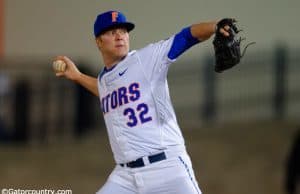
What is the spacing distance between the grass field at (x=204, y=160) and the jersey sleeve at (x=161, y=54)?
2434 mm

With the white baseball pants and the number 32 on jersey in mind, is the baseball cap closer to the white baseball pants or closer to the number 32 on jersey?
the number 32 on jersey

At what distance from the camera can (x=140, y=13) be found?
478cm

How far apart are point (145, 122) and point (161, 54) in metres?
0.27

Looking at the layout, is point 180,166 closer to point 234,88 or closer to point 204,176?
point 204,176

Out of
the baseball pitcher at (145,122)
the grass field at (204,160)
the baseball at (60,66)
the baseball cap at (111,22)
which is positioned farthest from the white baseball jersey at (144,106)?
the grass field at (204,160)

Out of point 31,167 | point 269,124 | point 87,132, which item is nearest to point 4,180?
point 31,167

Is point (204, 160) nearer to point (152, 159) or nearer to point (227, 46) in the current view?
point (152, 159)

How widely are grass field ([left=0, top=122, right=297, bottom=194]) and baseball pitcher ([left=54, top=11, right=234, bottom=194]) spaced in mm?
2299

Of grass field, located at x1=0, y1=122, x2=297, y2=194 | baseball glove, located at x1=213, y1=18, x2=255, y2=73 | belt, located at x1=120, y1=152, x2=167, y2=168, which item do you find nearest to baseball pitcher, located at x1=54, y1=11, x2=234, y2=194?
belt, located at x1=120, y1=152, x2=167, y2=168

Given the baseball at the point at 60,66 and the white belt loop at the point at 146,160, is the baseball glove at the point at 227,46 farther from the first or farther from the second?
the baseball at the point at 60,66

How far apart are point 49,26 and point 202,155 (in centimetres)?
186

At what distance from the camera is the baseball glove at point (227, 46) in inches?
137

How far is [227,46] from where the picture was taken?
11.6 feet

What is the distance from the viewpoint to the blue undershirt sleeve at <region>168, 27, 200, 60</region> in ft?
11.7
